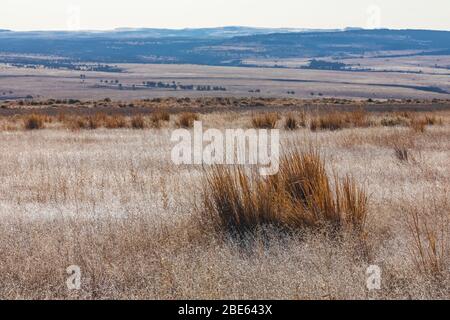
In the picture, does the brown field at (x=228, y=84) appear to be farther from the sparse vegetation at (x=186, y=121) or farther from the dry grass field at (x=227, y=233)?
the dry grass field at (x=227, y=233)

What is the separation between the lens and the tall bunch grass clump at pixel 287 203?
6.97m

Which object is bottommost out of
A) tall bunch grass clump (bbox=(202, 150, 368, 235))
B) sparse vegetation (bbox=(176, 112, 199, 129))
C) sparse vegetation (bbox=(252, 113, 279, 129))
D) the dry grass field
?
sparse vegetation (bbox=(176, 112, 199, 129))

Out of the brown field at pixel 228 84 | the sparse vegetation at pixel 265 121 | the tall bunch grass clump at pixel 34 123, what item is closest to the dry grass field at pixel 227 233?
the sparse vegetation at pixel 265 121

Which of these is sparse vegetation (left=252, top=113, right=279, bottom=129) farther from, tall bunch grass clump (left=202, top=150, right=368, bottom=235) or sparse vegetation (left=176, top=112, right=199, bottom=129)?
tall bunch grass clump (left=202, top=150, right=368, bottom=235)

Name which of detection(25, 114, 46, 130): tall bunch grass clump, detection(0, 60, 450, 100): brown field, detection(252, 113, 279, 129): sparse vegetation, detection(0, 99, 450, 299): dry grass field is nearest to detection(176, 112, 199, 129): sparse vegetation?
detection(252, 113, 279, 129): sparse vegetation

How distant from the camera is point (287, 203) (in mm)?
7105

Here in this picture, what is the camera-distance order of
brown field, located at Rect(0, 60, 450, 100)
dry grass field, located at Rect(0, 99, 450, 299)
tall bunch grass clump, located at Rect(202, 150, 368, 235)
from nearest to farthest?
dry grass field, located at Rect(0, 99, 450, 299) → tall bunch grass clump, located at Rect(202, 150, 368, 235) → brown field, located at Rect(0, 60, 450, 100)

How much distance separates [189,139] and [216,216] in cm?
964

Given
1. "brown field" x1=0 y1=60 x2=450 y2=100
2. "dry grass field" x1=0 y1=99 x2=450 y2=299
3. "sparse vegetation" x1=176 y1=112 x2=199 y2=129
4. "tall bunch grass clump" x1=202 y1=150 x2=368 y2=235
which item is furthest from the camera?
"brown field" x1=0 y1=60 x2=450 y2=100

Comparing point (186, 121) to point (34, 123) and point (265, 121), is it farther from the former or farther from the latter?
point (34, 123)

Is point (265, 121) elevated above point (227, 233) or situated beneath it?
situated beneath

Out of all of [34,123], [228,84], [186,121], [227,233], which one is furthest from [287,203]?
[228,84]

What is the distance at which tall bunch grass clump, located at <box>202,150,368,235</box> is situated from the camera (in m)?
6.97
